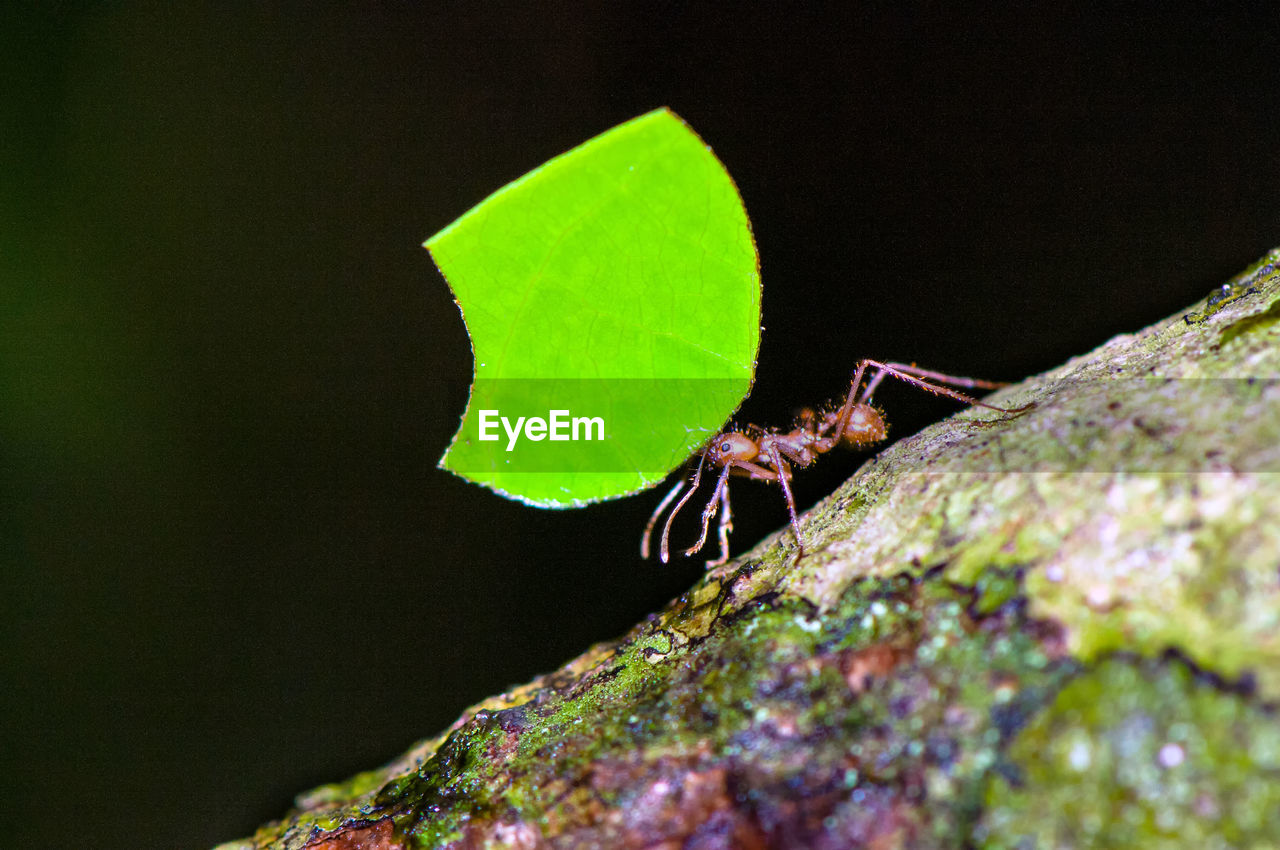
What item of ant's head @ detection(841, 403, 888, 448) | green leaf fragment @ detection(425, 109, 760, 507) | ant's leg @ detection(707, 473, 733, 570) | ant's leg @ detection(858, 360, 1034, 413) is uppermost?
green leaf fragment @ detection(425, 109, 760, 507)

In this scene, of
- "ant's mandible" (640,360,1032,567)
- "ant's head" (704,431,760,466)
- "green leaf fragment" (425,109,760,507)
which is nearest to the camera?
"green leaf fragment" (425,109,760,507)

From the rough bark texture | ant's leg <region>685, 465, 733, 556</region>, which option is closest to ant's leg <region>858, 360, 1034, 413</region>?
the rough bark texture

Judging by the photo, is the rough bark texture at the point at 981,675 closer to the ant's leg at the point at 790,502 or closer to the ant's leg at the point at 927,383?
the ant's leg at the point at 790,502

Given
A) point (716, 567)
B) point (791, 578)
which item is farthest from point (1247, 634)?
point (716, 567)

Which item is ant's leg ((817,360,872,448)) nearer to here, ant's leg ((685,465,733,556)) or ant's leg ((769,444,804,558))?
ant's leg ((769,444,804,558))

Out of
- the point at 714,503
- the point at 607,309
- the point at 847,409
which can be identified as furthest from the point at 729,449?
the point at 607,309
